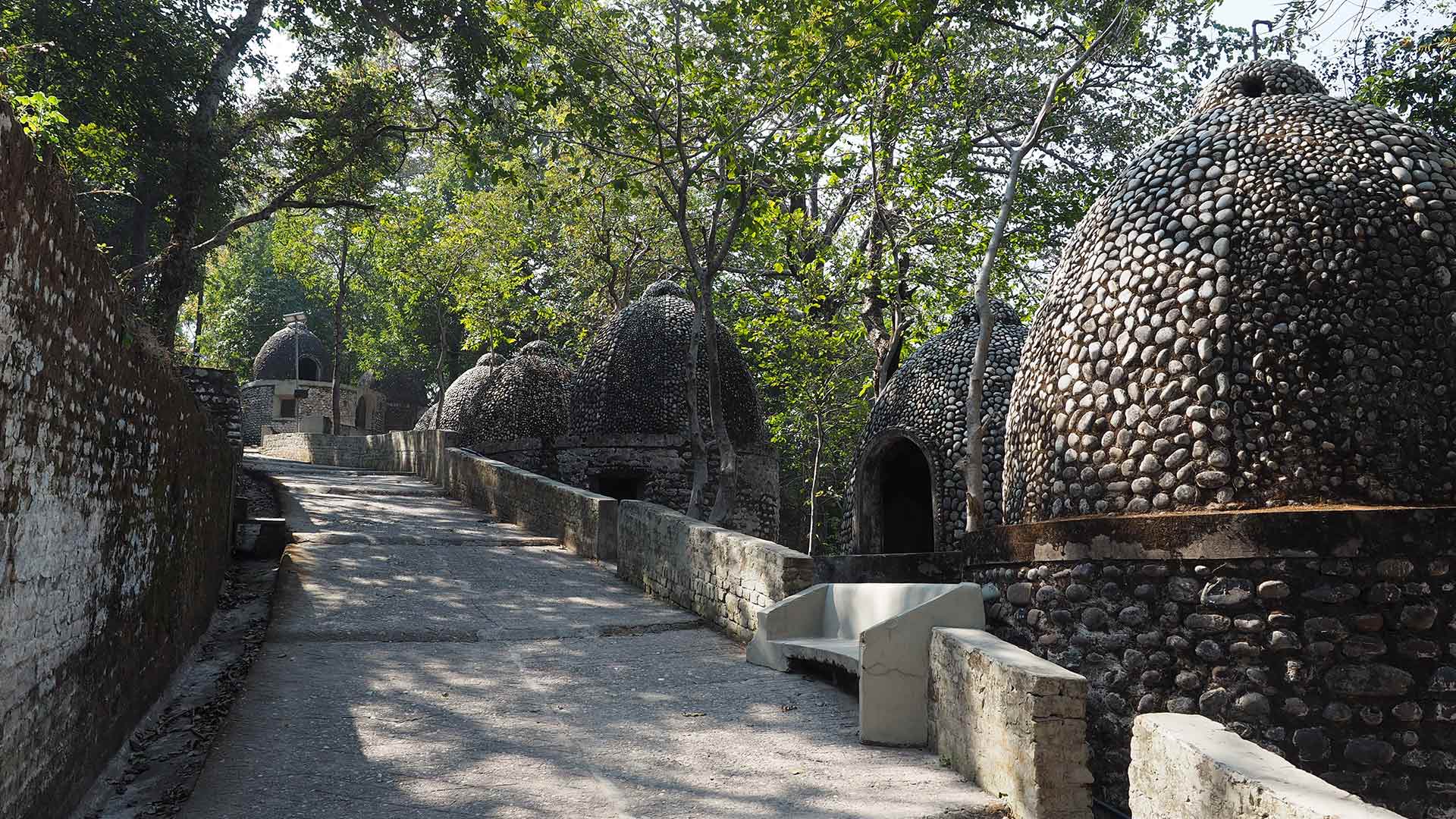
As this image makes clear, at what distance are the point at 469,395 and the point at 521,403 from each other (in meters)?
1.87

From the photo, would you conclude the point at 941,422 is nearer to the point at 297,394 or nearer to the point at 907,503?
the point at 907,503

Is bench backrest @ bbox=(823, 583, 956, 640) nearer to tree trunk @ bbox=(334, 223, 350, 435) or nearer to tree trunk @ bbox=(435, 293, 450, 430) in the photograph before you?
tree trunk @ bbox=(435, 293, 450, 430)

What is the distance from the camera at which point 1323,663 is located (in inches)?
223

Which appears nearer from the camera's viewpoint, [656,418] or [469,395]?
[656,418]

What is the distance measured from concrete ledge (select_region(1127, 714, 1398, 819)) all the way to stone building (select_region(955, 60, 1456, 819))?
1.99 meters

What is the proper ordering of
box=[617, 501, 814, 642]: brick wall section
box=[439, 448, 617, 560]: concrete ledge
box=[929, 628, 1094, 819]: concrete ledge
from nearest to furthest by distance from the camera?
box=[929, 628, 1094, 819]: concrete ledge → box=[617, 501, 814, 642]: brick wall section → box=[439, 448, 617, 560]: concrete ledge

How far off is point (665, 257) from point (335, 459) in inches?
426

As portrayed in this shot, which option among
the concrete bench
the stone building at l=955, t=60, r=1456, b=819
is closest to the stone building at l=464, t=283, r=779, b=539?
the concrete bench

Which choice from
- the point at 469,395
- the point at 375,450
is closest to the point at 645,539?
the point at 469,395

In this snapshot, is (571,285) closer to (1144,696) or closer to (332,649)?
(332,649)

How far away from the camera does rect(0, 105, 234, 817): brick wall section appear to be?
346 centimetres

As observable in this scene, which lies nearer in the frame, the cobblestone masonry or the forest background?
the cobblestone masonry

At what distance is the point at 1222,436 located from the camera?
6047 millimetres

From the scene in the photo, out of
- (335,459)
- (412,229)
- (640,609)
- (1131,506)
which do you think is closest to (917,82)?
(640,609)
